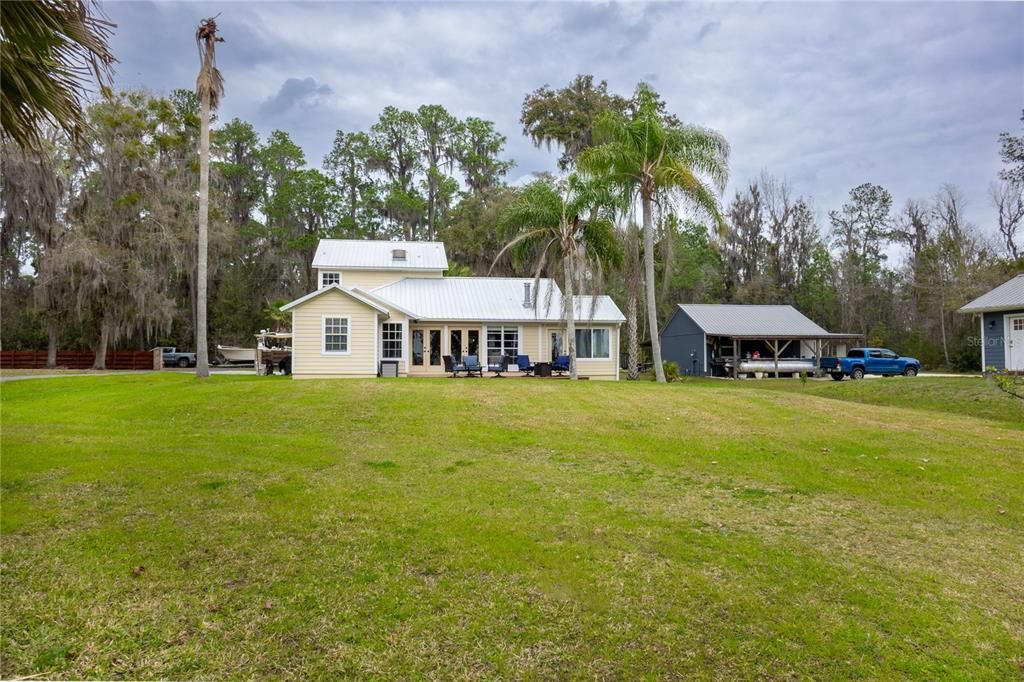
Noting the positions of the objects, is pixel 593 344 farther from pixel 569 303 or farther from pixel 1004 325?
pixel 1004 325

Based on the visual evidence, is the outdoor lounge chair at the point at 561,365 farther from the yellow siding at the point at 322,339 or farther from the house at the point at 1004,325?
the house at the point at 1004,325

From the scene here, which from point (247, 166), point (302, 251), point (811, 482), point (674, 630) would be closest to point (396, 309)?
point (811, 482)

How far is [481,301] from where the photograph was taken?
26328 mm

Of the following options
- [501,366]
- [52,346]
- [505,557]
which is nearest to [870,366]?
[501,366]

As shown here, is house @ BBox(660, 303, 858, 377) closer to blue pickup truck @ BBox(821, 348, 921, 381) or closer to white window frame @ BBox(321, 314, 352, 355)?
blue pickup truck @ BBox(821, 348, 921, 381)

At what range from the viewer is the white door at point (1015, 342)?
910 inches

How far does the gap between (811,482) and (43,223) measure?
33.6 meters

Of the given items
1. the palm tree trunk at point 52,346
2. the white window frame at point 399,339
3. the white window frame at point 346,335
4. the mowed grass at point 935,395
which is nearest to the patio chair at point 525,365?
the white window frame at point 399,339

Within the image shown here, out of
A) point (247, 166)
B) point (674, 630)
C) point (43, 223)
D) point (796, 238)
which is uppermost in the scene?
point (247, 166)

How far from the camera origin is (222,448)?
9094 mm

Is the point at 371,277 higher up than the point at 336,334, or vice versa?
the point at 371,277

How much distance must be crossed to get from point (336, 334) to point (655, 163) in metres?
12.9

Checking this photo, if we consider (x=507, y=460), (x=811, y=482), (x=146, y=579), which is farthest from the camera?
(x=507, y=460)

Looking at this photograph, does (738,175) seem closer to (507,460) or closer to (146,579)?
(507,460)
